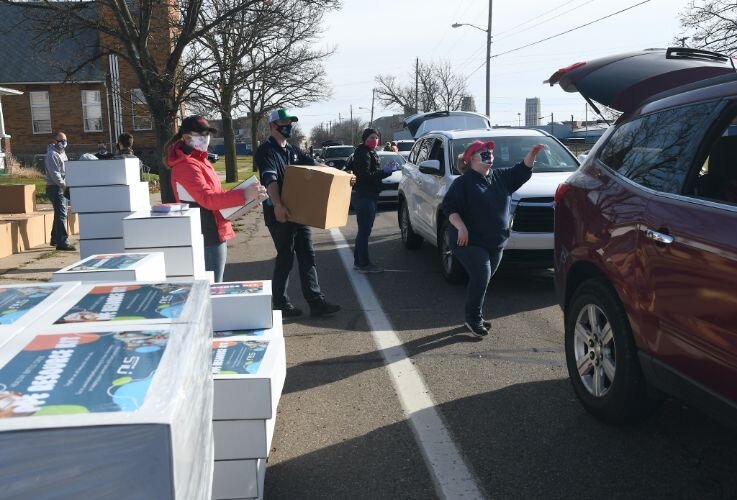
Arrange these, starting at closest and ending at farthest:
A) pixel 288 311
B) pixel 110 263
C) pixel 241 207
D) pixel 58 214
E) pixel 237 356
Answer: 1. pixel 237 356
2. pixel 110 263
3. pixel 241 207
4. pixel 288 311
5. pixel 58 214

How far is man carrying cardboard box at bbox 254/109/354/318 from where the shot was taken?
6161mm

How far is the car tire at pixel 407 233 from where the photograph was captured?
1070 cm

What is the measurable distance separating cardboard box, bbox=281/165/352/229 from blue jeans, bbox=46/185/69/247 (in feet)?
20.4

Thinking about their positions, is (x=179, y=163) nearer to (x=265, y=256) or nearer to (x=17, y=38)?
(x=265, y=256)

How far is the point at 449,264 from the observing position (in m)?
8.12

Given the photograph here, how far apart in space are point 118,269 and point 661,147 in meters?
2.98

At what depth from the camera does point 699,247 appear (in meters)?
3.05

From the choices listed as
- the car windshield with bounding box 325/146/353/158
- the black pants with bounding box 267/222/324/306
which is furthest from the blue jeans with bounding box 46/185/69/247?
the car windshield with bounding box 325/146/353/158

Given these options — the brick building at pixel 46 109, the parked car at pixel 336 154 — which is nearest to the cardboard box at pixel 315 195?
the parked car at pixel 336 154

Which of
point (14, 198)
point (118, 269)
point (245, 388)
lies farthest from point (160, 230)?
point (14, 198)

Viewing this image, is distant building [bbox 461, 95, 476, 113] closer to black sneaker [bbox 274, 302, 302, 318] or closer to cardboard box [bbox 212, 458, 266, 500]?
black sneaker [bbox 274, 302, 302, 318]

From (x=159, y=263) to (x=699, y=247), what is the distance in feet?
9.07

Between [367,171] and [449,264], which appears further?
[367,171]

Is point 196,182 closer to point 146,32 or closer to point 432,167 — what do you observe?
point 432,167
